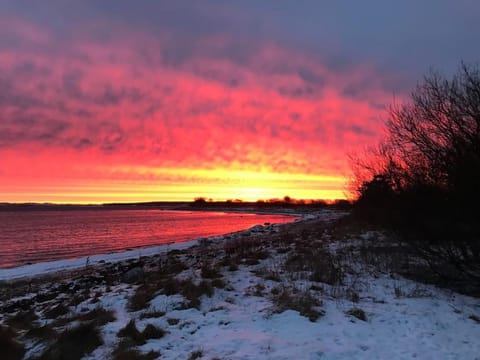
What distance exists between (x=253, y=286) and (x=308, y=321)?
3.33 meters

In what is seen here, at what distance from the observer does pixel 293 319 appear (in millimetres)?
7836

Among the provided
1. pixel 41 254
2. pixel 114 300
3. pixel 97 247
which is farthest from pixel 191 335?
pixel 97 247

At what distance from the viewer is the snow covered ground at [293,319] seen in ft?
21.5

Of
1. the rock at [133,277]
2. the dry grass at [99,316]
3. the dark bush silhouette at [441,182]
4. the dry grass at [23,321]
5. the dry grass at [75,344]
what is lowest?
the dry grass at [23,321]

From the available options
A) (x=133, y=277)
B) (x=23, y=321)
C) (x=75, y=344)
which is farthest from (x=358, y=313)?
(x=133, y=277)

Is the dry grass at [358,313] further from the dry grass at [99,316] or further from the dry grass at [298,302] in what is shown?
the dry grass at [99,316]

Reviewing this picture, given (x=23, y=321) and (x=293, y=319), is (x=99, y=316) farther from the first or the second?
(x=293, y=319)

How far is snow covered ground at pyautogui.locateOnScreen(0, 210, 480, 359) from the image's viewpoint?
6.54 meters

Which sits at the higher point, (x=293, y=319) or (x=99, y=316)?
(x=293, y=319)

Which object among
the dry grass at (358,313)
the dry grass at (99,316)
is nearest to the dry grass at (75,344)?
the dry grass at (99,316)

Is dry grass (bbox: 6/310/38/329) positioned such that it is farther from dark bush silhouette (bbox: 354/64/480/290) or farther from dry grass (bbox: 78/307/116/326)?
dark bush silhouette (bbox: 354/64/480/290)

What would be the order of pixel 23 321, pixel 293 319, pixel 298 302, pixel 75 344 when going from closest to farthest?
pixel 75 344, pixel 293 319, pixel 298 302, pixel 23 321

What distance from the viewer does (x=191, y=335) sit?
7336mm

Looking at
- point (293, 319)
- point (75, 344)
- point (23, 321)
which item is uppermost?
point (293, 319)
